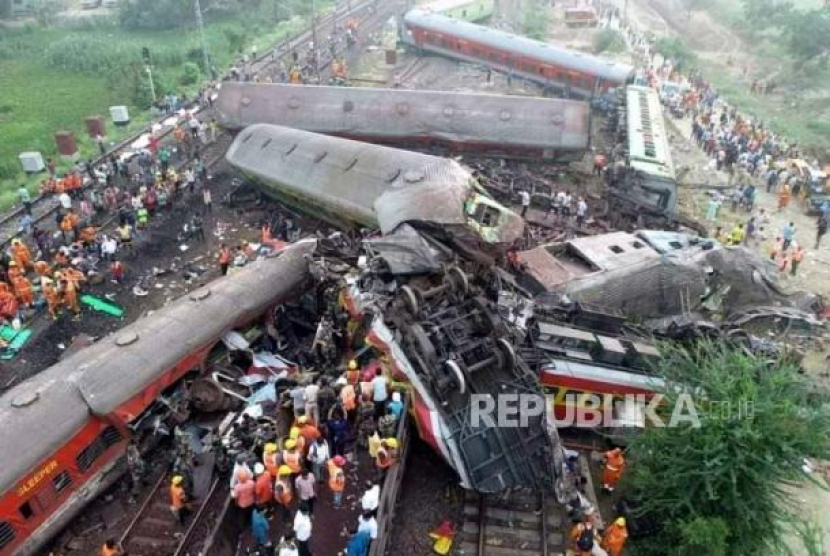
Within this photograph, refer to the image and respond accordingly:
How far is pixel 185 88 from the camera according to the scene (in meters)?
33.8

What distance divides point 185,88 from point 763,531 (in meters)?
32.9

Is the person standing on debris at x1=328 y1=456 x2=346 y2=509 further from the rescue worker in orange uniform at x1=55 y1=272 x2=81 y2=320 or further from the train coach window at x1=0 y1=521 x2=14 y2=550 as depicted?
the rescue worker in orange uniform at x1=55 y1=272 x2=81 y2=320

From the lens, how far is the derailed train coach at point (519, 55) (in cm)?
2941

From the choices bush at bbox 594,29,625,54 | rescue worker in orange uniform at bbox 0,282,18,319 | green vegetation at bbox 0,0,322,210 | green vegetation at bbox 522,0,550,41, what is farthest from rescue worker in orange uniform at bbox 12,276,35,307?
bush at bbox 594,29,625,54

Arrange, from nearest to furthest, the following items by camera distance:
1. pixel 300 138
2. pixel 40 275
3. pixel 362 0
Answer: pixel 40 275 < pixel 300 138 < pixel 362 0

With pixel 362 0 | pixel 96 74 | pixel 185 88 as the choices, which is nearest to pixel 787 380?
pixel 185 88

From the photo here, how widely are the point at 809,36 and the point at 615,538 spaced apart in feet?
124

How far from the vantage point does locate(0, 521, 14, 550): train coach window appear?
994 centimetres

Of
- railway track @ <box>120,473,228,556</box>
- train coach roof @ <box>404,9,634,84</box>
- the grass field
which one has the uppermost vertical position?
train coach roof @ <box>404,9,634,84</box>

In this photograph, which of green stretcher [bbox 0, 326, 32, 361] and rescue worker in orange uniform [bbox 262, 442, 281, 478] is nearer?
rescue worker in orange uniform [bbox 262, 442, 281, 478]

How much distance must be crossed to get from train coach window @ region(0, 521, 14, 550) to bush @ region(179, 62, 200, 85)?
94.9ft

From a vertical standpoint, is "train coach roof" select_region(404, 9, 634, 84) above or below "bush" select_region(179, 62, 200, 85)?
above

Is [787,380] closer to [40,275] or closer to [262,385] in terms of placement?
[262,385]

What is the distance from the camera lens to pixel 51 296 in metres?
16.0
